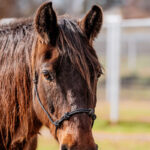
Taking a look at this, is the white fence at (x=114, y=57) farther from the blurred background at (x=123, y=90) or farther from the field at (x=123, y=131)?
the field at (x=123, y=131)

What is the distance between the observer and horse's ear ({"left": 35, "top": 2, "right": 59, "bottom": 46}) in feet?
8.21

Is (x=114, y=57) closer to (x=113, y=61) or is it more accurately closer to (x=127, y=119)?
(x=113, y=61)

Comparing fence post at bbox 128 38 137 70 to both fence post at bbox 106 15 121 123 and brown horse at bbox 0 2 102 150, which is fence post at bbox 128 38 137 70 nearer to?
fence post at bbox 106 15 121 123

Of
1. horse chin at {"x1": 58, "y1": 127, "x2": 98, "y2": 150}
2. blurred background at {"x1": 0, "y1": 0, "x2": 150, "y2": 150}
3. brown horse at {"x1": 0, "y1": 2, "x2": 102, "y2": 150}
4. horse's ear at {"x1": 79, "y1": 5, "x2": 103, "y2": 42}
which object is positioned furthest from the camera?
blurred background at {"x1": 0, "y1": 0, "x2": 150, "y2": 150}

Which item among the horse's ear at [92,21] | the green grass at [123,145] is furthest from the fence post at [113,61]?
the horse's ear at [92,21]

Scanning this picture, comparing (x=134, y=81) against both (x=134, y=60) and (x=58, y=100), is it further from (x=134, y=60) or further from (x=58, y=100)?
(x=58, y=100)

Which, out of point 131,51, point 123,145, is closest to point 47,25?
point 123,145

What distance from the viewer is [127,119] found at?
9.08 m

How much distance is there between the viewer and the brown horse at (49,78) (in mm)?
2311

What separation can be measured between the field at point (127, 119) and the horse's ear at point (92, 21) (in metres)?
1.88

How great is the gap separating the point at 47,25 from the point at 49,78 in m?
0.48

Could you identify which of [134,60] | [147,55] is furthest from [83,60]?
[134,60]

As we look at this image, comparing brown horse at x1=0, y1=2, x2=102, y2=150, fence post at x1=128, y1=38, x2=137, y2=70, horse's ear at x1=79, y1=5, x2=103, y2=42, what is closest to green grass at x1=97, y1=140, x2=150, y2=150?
brown horse at x1=0, y1=2, x2=102, y2=150

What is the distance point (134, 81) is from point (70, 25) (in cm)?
914
